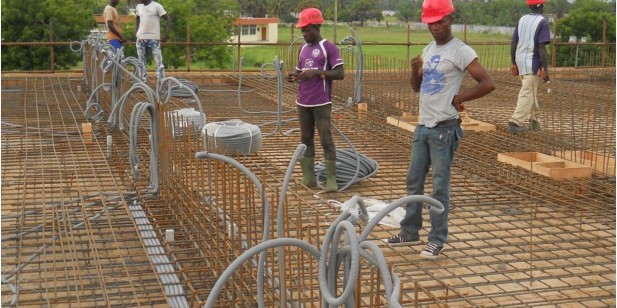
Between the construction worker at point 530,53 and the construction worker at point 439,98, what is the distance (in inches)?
157

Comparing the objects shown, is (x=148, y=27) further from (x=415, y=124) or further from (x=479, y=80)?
(x=479, y=80)

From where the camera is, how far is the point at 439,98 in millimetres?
4664

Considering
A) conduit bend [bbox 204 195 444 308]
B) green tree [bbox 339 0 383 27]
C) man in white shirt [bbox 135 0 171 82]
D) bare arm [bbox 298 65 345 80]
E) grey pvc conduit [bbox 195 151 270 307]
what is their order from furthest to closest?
1. green tree [bbox 339 0 383 27]
2. man in white shirt [bbox 135 0 171 82]
3. bare arm [bbox 298 65 345 80]
4. grey pvc conduit [bbox 195 151 270 307]
5. conduit bend [bbox 204 195 444 308]

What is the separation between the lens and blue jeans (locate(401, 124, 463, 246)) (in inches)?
184

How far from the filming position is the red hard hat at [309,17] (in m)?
5.95

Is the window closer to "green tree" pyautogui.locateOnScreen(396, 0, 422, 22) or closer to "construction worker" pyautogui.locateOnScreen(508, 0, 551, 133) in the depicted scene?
"green tree" pyautogui.locateOnScreen(396, 0, 422, 22)

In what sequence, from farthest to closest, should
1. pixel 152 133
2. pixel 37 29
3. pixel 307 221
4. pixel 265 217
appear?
1. pixel 37 29
2. pixel 152 133
3. pixel 307 221
4. pixel 265 217

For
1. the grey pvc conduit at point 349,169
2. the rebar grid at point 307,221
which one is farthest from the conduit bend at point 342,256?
the grey pvc conduit at point 349,169

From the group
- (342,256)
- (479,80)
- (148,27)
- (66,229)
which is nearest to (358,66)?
(148,27)

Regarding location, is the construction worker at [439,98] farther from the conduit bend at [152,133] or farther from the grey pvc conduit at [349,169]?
the conduit bend at [152,133]

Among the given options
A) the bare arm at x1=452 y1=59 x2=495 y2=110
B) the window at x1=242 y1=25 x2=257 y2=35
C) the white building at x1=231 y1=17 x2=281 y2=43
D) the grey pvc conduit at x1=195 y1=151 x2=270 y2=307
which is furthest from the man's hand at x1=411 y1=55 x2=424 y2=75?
the window at x1=242 y1=25 x2=257 y2=35

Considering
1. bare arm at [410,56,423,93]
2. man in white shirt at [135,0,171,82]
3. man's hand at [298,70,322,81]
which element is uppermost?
man in white shirt at [135,0,171,82]

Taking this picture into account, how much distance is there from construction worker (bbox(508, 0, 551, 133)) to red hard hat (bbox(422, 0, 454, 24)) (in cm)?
421

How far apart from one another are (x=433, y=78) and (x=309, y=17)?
5.04 ft
